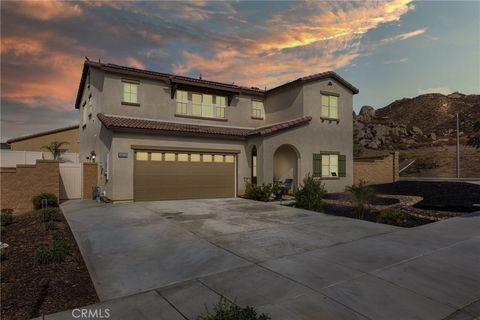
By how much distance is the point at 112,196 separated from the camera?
14.3 metres

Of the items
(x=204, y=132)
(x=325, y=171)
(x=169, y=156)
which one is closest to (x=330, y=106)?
(x=325, y=171)

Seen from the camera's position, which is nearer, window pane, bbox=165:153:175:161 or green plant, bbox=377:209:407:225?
green plant, bbox=377:209:407:225

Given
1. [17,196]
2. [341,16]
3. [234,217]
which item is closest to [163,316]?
[234,217]

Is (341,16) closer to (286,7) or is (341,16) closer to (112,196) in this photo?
(286,7)

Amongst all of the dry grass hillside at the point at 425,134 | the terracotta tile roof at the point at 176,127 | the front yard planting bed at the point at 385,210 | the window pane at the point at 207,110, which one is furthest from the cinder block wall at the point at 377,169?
the window pane at the point at 207,110

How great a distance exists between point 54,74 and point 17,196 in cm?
743

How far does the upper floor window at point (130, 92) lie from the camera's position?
1658 cm

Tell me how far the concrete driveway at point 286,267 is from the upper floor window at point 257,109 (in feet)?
40.3

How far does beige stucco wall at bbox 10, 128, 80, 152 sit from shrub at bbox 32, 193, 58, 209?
19372 millimetres

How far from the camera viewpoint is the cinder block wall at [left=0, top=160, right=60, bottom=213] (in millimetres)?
13508

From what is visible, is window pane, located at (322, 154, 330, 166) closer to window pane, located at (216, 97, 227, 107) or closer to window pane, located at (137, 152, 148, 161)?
window pane, located at (216, 97, 227, 107)

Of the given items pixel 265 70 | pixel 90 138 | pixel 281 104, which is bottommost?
pixel 90 138

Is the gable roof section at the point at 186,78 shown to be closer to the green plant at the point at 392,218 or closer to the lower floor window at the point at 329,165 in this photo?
the lower floor window at the point at 329,165

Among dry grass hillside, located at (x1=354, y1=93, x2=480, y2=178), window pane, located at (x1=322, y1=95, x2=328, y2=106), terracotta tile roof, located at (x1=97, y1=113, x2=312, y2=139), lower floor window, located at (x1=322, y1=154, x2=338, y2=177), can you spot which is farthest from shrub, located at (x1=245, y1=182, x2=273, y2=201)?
dry grass hillside, located at (x1=354, y1=93, x2=480, y2=178)
